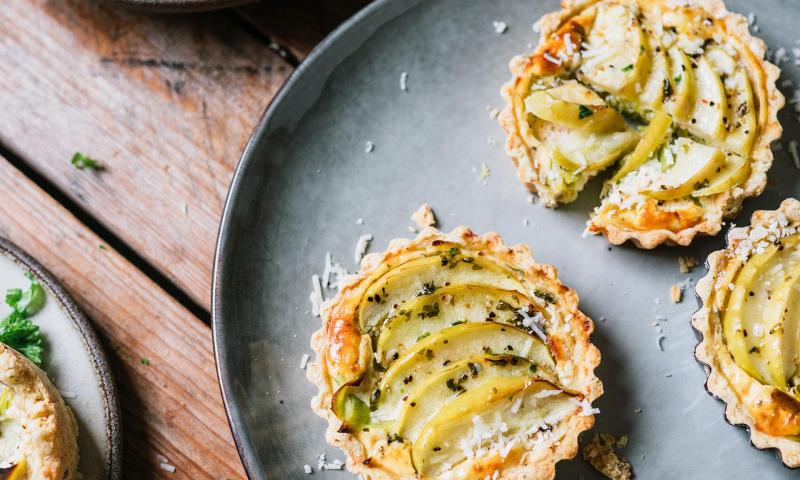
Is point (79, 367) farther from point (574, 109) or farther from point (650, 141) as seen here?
point (650, 141)

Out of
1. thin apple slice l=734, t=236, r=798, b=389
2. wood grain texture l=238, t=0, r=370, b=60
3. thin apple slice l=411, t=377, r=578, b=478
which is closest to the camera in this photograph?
thin apple slice l=411, t=377, r=578, b=478

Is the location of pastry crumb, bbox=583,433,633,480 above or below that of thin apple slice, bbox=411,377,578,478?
below

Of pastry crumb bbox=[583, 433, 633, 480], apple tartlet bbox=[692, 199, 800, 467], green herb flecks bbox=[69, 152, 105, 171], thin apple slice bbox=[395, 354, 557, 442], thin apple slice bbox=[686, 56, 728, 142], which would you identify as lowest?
pastry crumb bbox=[583, 433, 633, 480]

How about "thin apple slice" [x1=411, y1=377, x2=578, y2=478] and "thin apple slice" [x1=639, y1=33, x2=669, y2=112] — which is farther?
"thin apple slice" [x1=639, y1=33, x2=669, y2=112]

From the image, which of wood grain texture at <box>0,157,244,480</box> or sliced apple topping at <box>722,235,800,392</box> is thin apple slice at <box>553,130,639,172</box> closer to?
sliced apple topping at <box>722,235,800,392</box>

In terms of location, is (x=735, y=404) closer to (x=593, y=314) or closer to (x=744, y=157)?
(x=593, y=314)

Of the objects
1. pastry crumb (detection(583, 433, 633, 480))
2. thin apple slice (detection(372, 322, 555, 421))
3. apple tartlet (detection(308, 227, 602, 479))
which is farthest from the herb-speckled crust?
pastry crumb (detection(583, 433, 633, 480))

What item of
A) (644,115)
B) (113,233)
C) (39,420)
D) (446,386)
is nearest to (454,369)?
(446,386)
